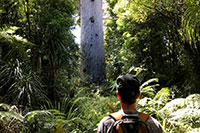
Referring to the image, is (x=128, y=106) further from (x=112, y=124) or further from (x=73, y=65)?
(x=73, y=65)

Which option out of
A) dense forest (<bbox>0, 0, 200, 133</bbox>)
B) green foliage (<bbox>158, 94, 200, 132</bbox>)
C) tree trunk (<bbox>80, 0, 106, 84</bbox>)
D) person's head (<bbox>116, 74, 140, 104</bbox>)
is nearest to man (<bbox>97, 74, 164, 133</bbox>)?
person's head (<bbox>116, 74, 140, 104</bbox>)

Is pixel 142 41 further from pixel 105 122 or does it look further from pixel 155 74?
pixel 105 122

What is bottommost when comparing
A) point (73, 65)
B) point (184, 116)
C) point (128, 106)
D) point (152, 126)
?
point (184, 116)

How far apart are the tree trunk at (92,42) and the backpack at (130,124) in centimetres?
674

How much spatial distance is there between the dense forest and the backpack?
5.27 ft

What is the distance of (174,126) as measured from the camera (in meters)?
3.00

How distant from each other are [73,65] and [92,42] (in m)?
2.86

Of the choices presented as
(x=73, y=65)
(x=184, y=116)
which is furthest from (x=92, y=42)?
(x=184, y=116)

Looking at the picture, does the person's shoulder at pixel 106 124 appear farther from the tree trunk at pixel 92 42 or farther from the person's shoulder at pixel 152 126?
the tree trunk at pixel 92 42

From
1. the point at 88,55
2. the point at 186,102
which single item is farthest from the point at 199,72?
the point at 88,55

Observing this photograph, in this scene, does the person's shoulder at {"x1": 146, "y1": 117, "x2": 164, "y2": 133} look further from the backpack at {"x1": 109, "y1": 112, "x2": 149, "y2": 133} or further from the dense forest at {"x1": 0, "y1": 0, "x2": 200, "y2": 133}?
the dense forest at {"x1": 0, "y1": 0, "x2": 200, "y2": 133}

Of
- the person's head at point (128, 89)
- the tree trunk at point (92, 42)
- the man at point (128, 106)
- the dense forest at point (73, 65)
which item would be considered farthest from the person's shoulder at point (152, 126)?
the tree trunk at point (92, 42)

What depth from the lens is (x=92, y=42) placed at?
8352 millimetres

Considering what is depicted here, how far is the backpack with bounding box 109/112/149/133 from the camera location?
1.16 metres
